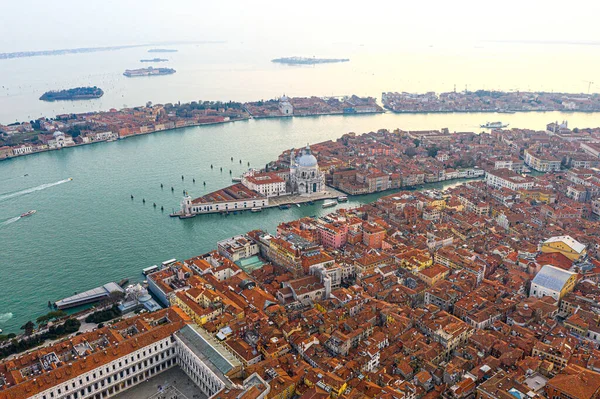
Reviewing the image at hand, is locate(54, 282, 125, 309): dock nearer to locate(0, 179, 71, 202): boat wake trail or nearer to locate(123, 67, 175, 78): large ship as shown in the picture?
locate(0, 179, 71, 202): boat wake trail

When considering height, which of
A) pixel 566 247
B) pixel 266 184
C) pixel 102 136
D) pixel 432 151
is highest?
pixel 102 136

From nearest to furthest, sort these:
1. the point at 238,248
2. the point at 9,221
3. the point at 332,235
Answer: the point at 238,248 → the point at 332,235 → the point at 9,221

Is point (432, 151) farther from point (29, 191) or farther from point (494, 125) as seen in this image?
point (29, 191)

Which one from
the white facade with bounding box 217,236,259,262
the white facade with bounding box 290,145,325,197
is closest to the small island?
the white facade with bounding box 290,145,325,197

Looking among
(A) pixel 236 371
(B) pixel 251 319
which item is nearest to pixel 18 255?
(B) pixel 251 319

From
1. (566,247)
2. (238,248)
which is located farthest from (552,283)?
(238,248)

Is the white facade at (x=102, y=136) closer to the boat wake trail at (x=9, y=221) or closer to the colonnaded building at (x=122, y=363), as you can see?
the boat wake trail at (x=9, y=221)
